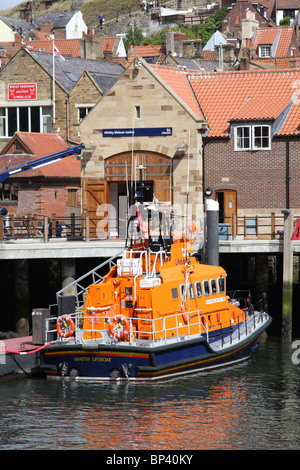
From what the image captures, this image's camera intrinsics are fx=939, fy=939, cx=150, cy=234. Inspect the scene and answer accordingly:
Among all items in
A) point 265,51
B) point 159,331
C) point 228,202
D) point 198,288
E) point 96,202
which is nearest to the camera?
point 159,331

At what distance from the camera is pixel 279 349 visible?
3444 centimetres

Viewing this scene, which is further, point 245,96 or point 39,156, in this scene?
point 39,156

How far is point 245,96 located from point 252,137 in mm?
2700

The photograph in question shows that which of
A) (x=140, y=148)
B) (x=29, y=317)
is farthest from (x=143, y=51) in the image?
(x=29, y=317)

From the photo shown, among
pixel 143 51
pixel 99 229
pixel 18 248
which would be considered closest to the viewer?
pixel 18 248

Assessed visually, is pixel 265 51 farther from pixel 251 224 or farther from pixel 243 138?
pixel 251 224

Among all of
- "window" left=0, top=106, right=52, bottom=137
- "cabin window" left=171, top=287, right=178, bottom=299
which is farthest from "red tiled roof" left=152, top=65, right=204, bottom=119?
"cabin window" left=171, top=287, right=178, bottom=299

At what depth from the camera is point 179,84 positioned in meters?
42.5

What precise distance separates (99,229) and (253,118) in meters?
8.13

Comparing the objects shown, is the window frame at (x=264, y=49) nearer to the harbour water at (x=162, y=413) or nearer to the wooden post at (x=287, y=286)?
the wooden post at (x=287, y=286)

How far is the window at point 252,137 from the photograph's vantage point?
40.2 metres

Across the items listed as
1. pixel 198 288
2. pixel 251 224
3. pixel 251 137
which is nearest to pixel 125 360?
pixel 198 288

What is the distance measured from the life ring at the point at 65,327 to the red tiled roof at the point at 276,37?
64.7 m

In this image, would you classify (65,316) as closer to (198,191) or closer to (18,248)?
Answer: (18,248)
